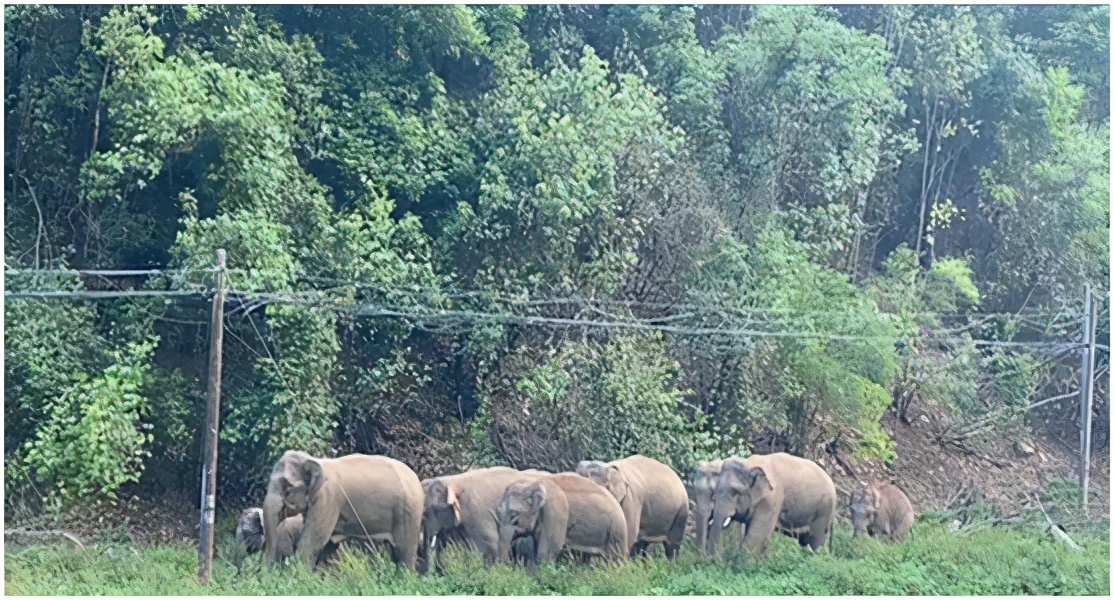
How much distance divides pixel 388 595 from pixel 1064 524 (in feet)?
24.0

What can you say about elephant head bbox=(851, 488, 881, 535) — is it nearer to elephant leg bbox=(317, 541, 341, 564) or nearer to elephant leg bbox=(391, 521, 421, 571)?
elephant leg bbox=(391, 521, 421, 571)

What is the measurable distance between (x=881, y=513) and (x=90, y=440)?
7.06 meters

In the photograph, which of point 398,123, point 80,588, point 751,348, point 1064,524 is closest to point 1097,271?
point 1064,524

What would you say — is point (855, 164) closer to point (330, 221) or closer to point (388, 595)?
point (330, 221)

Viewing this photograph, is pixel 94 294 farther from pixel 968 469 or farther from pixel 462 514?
pixel 968 469

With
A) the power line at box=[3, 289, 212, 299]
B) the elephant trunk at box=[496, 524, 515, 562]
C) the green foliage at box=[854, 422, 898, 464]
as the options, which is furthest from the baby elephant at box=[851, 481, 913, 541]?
the power line at box=[3, 289, 212, 299]

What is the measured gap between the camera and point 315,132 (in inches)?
609

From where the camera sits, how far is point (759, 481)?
14461 millimetres

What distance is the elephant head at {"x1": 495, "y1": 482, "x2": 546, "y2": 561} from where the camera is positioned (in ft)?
43.2

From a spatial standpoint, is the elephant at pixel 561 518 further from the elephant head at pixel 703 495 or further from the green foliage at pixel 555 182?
the green foliage at pixel 555 182

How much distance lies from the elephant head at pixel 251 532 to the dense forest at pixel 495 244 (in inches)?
35.6

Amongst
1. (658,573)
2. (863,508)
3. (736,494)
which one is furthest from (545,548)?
(863,508)

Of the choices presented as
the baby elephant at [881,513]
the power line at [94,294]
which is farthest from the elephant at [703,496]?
the power line at [94,294]

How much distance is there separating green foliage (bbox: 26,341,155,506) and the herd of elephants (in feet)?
4.14
